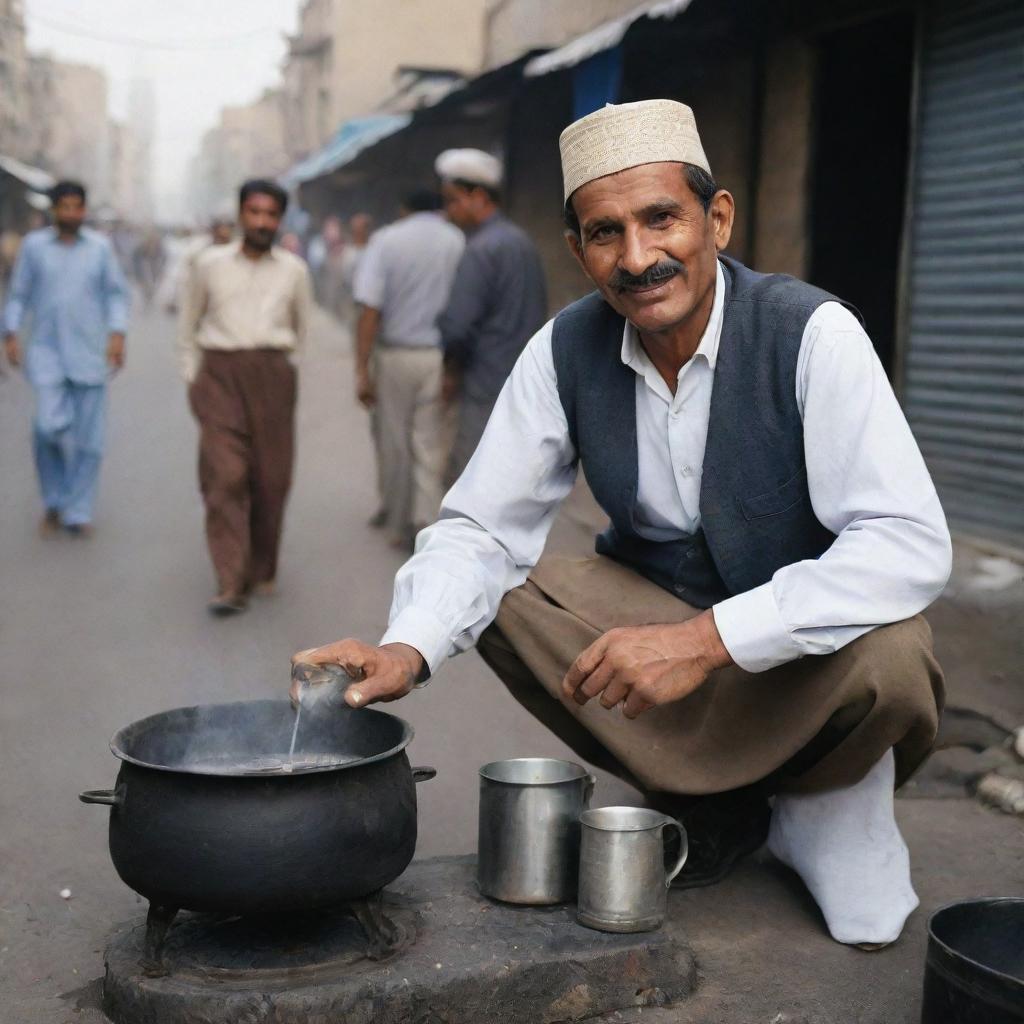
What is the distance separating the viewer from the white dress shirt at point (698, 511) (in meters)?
2.76

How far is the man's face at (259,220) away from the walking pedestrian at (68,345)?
194 centimetres

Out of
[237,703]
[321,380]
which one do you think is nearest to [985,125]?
[237,703]

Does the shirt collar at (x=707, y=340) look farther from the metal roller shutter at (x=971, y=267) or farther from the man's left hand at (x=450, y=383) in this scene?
the man's left hand at (x=450, y=383)

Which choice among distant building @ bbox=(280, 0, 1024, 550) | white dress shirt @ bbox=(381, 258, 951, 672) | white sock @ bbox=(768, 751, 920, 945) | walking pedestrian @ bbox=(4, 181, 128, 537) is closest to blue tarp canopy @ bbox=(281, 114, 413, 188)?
distant building @ bbox=(280, 0, 1024, 550)

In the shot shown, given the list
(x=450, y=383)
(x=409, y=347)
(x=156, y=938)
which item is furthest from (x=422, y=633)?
(x=409, y=347)

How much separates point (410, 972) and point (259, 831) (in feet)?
1.42

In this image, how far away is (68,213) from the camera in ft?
27.1

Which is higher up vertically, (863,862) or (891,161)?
(891,161)

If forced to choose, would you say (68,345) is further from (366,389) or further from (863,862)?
(863,862)

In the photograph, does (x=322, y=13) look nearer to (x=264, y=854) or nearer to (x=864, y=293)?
(x=864, y=293)

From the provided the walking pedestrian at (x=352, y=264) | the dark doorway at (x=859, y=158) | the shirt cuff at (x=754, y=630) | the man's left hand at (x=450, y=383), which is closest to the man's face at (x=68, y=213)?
the man's left hand at (x=450, y=383)

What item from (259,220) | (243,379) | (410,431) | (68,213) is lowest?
(410,431)

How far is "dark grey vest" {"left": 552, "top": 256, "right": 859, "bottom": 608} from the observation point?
2971 mm

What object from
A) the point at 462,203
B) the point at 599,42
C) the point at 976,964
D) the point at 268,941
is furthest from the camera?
the point at 599,42
